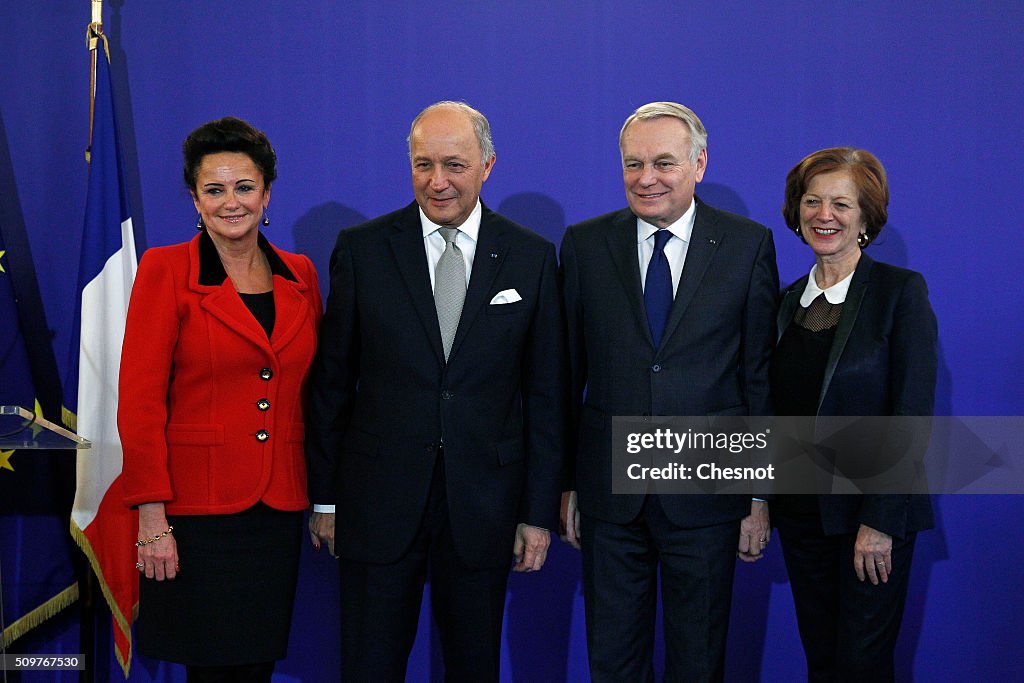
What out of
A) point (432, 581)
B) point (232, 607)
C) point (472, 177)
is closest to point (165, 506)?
point (232, 607)

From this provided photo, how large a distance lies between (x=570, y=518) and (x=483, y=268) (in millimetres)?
693

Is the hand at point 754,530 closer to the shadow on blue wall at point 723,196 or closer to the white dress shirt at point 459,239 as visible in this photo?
the white dress shirt at point 459,239

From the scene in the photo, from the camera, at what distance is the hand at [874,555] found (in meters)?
2.32

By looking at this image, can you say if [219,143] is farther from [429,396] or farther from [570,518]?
[570,518]

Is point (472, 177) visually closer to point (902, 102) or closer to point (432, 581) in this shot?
point (432, 581)

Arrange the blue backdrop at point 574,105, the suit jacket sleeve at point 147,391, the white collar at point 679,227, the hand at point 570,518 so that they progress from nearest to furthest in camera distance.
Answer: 1. the suit jacket sleeve at point 147,391
2. the white collar at point 679,227
3. the hand at point 570,518
4. the blue backdrop at point 574,105

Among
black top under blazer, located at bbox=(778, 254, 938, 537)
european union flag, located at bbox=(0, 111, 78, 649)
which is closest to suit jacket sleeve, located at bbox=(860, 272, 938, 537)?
black top under blazer, located at bbox=(778, 254, 938, 537)

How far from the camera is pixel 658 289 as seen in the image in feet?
7.73

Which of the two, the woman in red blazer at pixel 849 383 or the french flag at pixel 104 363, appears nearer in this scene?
the woman in red blazer at pixel 849 383

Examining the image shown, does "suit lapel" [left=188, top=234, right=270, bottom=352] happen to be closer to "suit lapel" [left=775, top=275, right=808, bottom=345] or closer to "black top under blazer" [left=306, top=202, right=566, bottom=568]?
"black top under blazer" [left=306, top=202, right=566, bottom=568]

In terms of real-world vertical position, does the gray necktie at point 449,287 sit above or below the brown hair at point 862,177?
below

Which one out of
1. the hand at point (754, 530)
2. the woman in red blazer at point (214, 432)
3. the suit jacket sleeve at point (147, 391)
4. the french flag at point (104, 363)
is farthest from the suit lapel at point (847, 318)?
the french flag at point (104, 363)

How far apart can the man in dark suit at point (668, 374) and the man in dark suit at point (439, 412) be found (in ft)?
0.44

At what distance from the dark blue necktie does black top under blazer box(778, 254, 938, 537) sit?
0.44 meters
